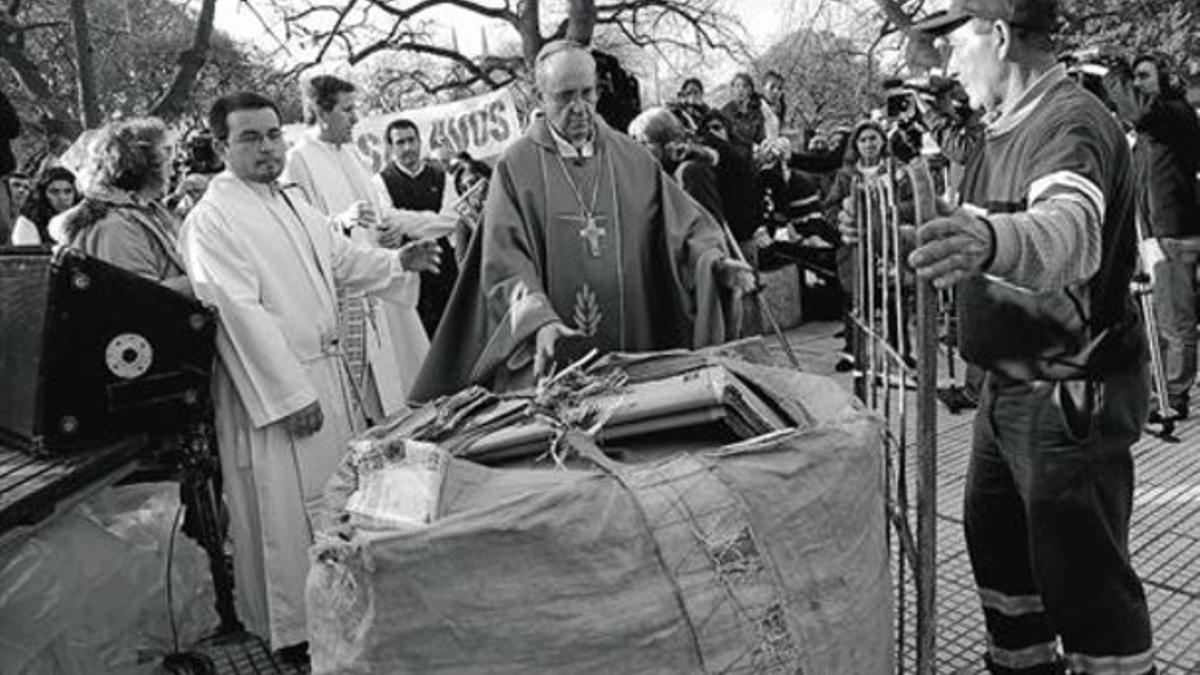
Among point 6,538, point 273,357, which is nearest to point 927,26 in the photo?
point 273,357

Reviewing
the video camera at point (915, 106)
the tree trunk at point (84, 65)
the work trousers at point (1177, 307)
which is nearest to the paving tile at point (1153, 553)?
the work trousers at point (1177, 307)

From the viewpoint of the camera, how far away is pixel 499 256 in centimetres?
291

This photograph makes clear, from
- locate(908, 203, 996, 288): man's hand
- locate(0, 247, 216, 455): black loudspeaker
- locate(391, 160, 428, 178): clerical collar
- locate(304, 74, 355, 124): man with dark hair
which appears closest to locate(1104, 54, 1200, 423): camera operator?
locate(391, 160, 428, 178): clerical collar

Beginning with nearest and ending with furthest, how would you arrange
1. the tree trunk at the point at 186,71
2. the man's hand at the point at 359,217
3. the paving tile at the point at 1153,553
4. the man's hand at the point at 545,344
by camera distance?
the man's hand at the point at 545,344
the paving tile at the point at 1153,553
the man's hand at the point at 359,217
the tree trunk at the point at 186,71

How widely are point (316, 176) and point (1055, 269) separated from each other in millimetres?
3733

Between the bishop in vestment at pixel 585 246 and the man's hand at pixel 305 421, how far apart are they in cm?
32

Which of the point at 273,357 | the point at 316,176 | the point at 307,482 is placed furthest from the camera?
the point at 316,176

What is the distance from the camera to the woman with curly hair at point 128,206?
10.0 ft

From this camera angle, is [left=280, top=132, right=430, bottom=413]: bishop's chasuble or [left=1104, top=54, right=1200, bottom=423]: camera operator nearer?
[left=280, top=132, right=430, bottom=413]: bishop's chasuble

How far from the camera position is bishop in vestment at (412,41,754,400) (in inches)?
118

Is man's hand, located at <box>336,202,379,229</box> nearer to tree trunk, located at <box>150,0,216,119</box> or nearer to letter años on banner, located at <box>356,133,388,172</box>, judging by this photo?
letter años on banner, located at <box>356,133,388,172</box>

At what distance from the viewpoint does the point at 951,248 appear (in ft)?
4.81

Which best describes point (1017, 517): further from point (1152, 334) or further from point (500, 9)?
point (500, 9)

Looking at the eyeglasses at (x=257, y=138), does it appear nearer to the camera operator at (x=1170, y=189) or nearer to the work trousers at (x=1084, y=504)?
the work trousers at (x=1084, y=504)
